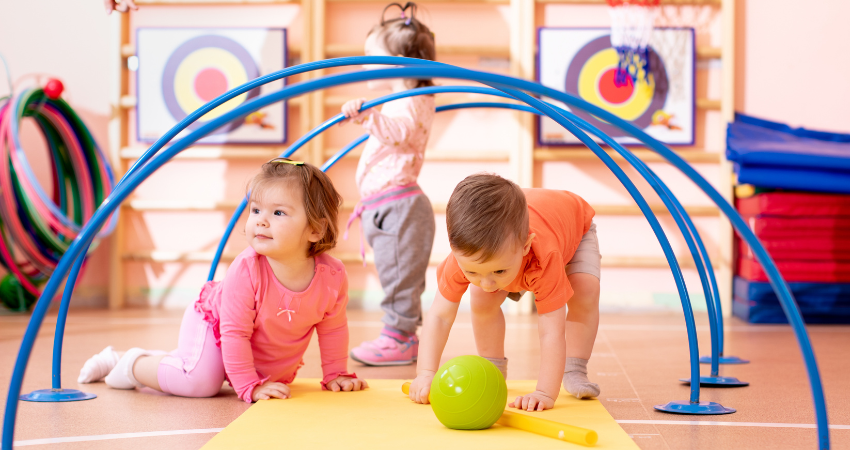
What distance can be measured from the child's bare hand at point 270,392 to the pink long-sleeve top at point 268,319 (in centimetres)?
1

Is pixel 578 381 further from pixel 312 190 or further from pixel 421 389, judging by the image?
pixel 312 190

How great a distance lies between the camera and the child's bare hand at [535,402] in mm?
1290

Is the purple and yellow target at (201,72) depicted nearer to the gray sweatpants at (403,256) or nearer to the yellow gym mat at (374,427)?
the gray sweatpants at (403,256)

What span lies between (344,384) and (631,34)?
2.22 metres

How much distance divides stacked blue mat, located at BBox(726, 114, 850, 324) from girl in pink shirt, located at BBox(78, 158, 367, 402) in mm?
1862

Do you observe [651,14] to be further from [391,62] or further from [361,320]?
[391,62]

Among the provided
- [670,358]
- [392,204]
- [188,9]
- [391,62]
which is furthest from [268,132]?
[391,62]

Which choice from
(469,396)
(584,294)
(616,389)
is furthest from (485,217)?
(616,389)

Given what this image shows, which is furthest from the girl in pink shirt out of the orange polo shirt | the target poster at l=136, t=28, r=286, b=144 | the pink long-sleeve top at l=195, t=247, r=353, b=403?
the target poster at l=136, t=28, r=286, b=144

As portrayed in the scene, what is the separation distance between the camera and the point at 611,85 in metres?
3.13

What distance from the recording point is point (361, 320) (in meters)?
2.82

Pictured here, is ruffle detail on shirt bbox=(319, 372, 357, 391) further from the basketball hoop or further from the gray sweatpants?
the basketball hoop

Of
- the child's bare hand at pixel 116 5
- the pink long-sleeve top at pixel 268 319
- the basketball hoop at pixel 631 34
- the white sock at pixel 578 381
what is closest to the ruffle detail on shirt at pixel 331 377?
the pink long-sleeve top at pixel 268 319

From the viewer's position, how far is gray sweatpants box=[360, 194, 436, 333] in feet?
6.36
